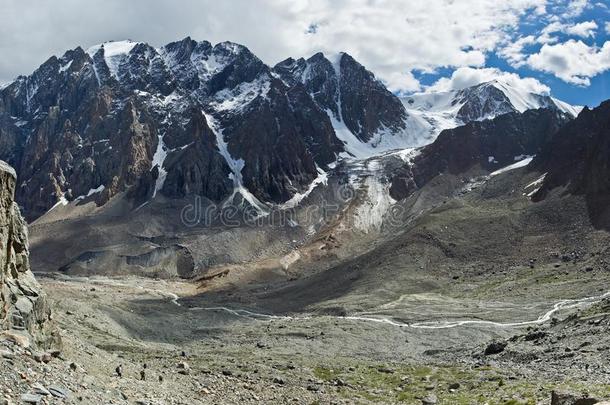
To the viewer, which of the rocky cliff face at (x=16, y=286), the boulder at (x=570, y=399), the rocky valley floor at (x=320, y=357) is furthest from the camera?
the rocky cliff face at (x=16, y=286)

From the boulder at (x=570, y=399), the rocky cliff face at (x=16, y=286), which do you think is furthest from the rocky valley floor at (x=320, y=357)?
the rocky cliff face at (x=16, y=286)

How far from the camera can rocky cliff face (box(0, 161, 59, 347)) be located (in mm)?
28625

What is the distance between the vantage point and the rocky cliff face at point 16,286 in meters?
28.6

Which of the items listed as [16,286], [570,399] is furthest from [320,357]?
[570,399]

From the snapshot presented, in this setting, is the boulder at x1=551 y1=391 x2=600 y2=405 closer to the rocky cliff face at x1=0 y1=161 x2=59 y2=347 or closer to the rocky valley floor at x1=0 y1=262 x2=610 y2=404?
the rocky valley floor at x1=0 y1=262 x2=610 y2=404

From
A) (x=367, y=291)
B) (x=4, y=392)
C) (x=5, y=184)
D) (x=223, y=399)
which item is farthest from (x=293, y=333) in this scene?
(x=4, y=392)

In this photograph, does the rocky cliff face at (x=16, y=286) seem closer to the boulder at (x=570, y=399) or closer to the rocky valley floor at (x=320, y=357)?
the rocky valley floor at (x=320, y=357)

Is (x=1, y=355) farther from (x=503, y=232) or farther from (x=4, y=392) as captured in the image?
(x=503, y=232)

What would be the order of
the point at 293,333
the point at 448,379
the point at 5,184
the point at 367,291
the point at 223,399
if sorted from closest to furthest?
1. the point at 5,184
2. the point at 223,399
3. the point at 448,379
4. the point at 293,333
5. the point at 367,291

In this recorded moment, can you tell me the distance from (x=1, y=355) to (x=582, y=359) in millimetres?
41384

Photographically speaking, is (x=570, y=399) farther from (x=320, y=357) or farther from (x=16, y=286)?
(x=320, y=357)

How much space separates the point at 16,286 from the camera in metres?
30.7

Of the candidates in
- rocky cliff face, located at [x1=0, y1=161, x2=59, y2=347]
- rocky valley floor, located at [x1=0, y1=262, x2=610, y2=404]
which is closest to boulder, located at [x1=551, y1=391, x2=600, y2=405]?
rocky valley floor, located at [x1=0, y1=262, x2=610, y2=404]

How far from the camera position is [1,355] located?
22.4 metres
